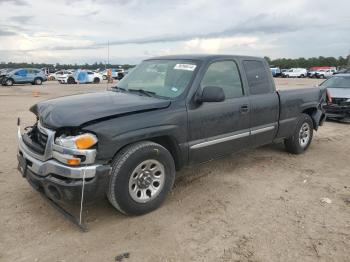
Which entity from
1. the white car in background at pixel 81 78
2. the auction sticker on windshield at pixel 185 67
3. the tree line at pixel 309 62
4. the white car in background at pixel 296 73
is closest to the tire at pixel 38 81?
the white car in background at pixel 81 78

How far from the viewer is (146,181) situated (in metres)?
4.10

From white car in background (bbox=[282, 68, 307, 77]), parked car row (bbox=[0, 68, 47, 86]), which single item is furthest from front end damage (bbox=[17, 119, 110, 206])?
white car in background (bbox=[282, 68, 307, 77])

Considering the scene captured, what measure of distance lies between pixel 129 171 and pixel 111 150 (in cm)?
31

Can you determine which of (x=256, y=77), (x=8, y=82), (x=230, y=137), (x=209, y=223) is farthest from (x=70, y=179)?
(x=8, y=82)

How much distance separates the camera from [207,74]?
4.76 meters

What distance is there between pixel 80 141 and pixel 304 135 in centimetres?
476

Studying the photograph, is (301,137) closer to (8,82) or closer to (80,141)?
(80,141)

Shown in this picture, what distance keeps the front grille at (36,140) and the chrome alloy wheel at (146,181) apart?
1.03 meters

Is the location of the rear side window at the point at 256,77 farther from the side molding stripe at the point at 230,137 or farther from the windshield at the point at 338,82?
the windshield at the point at 338,82

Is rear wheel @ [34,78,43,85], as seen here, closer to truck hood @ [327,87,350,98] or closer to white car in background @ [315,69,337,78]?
truck hood @ [327,87,350,98]

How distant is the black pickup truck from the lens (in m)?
3.61

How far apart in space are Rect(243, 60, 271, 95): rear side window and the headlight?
274 cm

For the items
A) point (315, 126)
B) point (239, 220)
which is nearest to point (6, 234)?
point (239, 220)

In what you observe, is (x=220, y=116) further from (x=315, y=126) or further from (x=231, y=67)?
(x=315, y=126)
